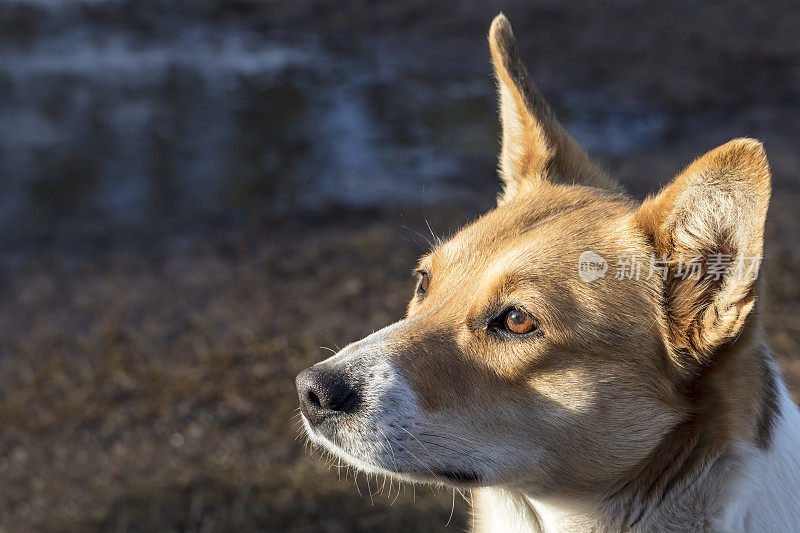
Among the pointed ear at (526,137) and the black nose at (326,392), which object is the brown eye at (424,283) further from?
the black nose at (326,392)

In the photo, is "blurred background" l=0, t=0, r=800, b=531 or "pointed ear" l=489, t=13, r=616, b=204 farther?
"blurred background" l=0, t=0, r=800, b=531

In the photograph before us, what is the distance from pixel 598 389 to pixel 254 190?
8875 mm

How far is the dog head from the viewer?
2.60 m

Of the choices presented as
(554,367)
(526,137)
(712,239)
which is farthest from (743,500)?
(526,137)

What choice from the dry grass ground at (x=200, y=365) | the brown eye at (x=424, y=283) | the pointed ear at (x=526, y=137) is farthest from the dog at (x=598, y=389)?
the dry grass ground at (x=200, y=365)

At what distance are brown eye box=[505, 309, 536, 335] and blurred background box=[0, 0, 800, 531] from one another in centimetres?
268

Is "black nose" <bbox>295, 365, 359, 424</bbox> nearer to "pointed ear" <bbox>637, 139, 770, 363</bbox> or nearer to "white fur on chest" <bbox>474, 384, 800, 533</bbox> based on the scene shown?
"white fur on chest" <bbox>474, 384, 800, 533</bbox>

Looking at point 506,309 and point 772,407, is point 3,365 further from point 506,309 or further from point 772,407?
point 772,407

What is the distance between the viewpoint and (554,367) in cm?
268

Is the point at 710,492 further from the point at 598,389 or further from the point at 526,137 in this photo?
the point at 526,137

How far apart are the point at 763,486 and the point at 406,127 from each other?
1083 centimetres

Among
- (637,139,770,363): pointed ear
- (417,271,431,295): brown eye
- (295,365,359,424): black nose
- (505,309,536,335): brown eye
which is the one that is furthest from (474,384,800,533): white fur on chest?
(417,271,431,295): brown eye

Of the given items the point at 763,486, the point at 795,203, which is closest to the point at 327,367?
the point at 763,486

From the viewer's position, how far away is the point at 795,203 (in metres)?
9.20
